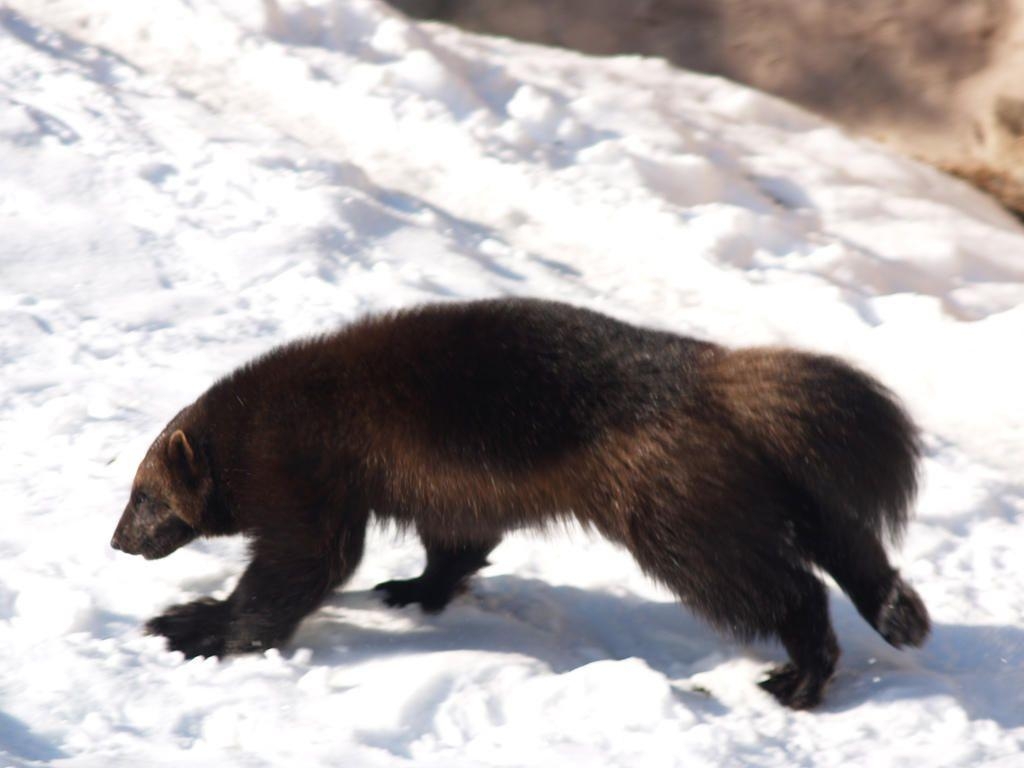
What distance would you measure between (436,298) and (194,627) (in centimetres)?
220

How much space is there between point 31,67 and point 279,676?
4418 mm

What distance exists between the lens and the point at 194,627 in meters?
3.34

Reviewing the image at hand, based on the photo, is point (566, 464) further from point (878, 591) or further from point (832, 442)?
point (878, 591)

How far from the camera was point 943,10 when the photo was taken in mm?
7820

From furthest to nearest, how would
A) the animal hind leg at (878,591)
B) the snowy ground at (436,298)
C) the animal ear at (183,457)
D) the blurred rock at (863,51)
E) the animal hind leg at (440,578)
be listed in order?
the blurred rock at (863,51) < the animal hind leg at (440,578) < the animal ear at (183,457) < the animal hind leg at (878,591) < the snowy ground at (436,298)

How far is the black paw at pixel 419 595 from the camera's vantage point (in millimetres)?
3645

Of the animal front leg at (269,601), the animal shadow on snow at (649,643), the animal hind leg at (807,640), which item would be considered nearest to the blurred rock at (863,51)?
the animal shadow on snow at (649,643)

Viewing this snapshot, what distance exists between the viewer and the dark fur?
3039mm

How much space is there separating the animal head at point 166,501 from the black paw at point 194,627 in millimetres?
220

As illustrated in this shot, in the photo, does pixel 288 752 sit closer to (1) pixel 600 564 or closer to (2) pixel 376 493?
(2) pixel 376 493

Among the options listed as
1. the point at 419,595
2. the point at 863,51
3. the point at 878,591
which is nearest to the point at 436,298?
the point at 419,595

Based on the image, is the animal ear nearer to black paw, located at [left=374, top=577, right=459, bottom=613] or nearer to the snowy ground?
the snowy ground

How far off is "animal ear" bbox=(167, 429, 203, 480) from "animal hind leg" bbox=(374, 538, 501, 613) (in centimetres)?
63

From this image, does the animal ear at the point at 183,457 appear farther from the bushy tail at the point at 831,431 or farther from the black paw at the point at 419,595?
the bushy tail at the point at 831,431
